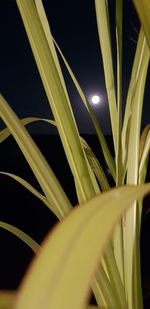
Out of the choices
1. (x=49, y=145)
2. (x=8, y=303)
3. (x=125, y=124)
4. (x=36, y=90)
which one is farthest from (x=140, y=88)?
(x=49, y=145)

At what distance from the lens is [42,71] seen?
12.3 inches

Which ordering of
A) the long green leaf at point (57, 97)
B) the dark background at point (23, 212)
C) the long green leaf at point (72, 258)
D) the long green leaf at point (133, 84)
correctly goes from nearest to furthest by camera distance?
the long green leaf at point (72, 258), the long green leaf at point (57, 97), the long green leaf at point (133, 84), the dark background at point (23, 212)

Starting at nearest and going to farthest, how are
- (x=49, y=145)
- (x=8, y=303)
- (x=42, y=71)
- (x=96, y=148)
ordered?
(x=8, y=303) → (x=42, y=71) → (x=96, y=148) → (x=49, y=145)

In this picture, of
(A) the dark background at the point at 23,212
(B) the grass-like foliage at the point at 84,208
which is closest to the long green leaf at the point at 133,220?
(B) the grass-like foliage at the point at 84,208

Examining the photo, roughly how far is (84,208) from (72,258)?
0.8 inches

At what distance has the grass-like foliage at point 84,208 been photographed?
99 mm

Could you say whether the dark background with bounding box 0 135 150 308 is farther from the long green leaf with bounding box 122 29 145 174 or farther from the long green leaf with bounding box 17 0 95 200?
the long green leaf with bounding box 17 0 95 200

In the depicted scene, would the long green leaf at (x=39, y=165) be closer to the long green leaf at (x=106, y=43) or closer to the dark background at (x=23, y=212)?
the long green leaf at (x=106, y=43)

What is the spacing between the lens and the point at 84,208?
122mm

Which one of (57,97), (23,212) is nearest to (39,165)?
(57,97)

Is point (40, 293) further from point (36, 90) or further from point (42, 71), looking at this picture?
point (36, 90)

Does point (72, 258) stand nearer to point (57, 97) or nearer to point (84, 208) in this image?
point (84, 208)

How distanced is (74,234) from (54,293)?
2 centimetres

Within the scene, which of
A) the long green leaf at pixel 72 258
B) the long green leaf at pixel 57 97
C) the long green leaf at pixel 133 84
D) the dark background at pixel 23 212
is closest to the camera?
the long green leaf at pixel 72 258
